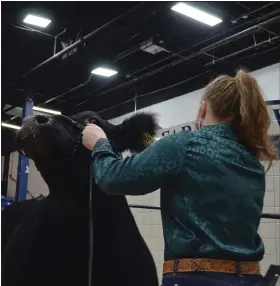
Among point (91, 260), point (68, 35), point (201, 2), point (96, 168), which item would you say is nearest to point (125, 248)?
point (91, 260)

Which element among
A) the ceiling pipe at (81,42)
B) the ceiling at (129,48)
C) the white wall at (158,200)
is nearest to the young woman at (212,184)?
the white wall at (158,200)

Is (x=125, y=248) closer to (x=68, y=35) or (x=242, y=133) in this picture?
(x=242, y=133)

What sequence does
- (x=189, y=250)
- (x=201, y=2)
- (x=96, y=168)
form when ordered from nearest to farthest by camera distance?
(x=189, y=250) → (x=96, y=168) → (x=201, y=2)

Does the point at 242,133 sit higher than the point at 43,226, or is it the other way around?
the point at 242,133

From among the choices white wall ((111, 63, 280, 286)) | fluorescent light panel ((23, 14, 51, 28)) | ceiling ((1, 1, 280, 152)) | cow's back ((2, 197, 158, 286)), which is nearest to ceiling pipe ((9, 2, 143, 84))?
ceiling ((1, 1, 280, 152))

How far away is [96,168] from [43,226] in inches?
17.8

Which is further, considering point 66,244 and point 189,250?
point 66,244

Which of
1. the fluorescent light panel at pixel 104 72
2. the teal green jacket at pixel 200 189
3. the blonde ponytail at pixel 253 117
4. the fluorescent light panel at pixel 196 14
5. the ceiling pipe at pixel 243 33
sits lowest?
the teal green jacket at pixel 200 189

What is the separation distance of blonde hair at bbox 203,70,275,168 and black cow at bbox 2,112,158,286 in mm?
505

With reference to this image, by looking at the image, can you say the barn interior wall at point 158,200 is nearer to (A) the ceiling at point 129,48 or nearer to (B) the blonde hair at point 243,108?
(A) the ceiling at point 129,48

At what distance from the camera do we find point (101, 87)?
805 centimetres

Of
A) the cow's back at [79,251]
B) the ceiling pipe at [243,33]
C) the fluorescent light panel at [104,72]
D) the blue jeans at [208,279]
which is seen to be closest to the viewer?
the blue jeans at [208,279]

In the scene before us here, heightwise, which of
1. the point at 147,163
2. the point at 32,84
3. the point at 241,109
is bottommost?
the point at 147,163

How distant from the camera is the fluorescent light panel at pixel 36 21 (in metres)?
5.62
